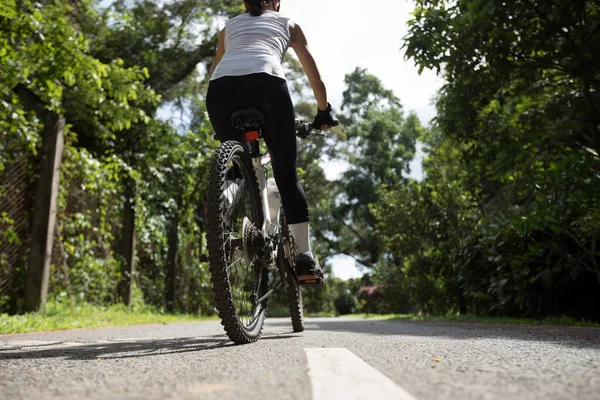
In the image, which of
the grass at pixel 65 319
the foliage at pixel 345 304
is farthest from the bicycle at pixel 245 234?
the foliage at pixel 345 304

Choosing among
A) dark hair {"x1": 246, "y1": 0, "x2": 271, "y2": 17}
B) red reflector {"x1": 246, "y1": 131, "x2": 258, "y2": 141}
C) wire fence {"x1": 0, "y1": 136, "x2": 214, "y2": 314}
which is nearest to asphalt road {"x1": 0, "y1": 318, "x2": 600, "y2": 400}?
red reflector {"x1": 246, "y1": 131, "x2": 258, "y2": 141}

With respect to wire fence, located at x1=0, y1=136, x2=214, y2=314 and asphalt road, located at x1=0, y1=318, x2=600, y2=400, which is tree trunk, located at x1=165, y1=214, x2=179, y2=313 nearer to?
wire fence, located at x1=0, y1=136, x2=214, y2=314

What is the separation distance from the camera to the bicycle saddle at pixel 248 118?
337cm

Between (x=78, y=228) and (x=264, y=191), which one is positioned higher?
(x=78, y=228)

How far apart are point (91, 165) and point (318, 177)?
20670 millimetres

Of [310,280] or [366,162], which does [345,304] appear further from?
[310,280]

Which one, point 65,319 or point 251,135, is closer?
point 251,135

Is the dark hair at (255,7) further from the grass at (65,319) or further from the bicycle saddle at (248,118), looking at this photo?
the grass at (65,319)

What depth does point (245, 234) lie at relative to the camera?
3465 millimetres

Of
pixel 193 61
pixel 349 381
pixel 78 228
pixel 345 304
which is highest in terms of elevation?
pixel 193 61

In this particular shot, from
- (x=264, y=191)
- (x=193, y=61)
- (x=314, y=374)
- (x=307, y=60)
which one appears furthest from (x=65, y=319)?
(x=193, y=61)

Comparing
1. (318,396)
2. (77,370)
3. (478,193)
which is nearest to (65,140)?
(77,370)

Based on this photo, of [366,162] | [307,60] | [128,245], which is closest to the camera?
[307,60]

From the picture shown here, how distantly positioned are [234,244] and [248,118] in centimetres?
74
